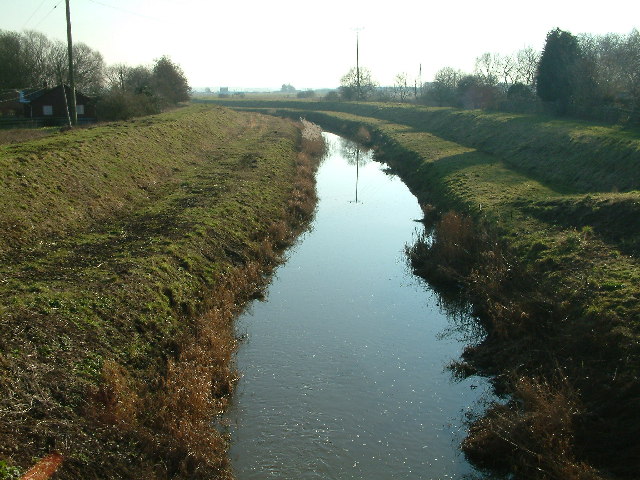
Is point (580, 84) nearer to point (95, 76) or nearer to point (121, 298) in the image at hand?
point (121, 298)

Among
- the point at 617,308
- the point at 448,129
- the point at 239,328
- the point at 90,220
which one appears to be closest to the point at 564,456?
the point at 617,308

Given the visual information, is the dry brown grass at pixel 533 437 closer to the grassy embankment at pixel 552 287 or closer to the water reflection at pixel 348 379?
the grassy embankment at pixel 552 287

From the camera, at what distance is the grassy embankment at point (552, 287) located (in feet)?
28.4

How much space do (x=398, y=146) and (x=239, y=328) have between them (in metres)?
29.5

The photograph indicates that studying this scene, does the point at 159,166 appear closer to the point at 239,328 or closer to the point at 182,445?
the point at 239,328

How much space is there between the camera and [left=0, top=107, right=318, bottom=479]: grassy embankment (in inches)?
323

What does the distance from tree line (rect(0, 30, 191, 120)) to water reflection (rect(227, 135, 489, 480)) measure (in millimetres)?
31459

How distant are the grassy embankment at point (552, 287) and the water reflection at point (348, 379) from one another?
2.62ft

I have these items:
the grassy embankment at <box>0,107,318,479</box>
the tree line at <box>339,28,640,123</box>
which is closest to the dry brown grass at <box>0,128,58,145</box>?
the grassy embankment at <box>0,107,318,479</box>

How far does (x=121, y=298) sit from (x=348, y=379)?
507 centimetres

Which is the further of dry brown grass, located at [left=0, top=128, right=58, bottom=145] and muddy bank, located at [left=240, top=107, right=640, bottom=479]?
dry brown grass, located at [left=0, top=128, right=58, bottom=145]

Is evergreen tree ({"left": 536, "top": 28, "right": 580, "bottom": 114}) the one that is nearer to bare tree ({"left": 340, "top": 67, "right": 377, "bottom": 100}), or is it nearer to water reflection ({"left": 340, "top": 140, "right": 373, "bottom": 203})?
water reflection ({"left": 340, "top": 140, "right": 373, "bottom": 203})

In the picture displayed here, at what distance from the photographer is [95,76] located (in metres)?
76.0

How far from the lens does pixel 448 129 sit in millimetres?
47031
